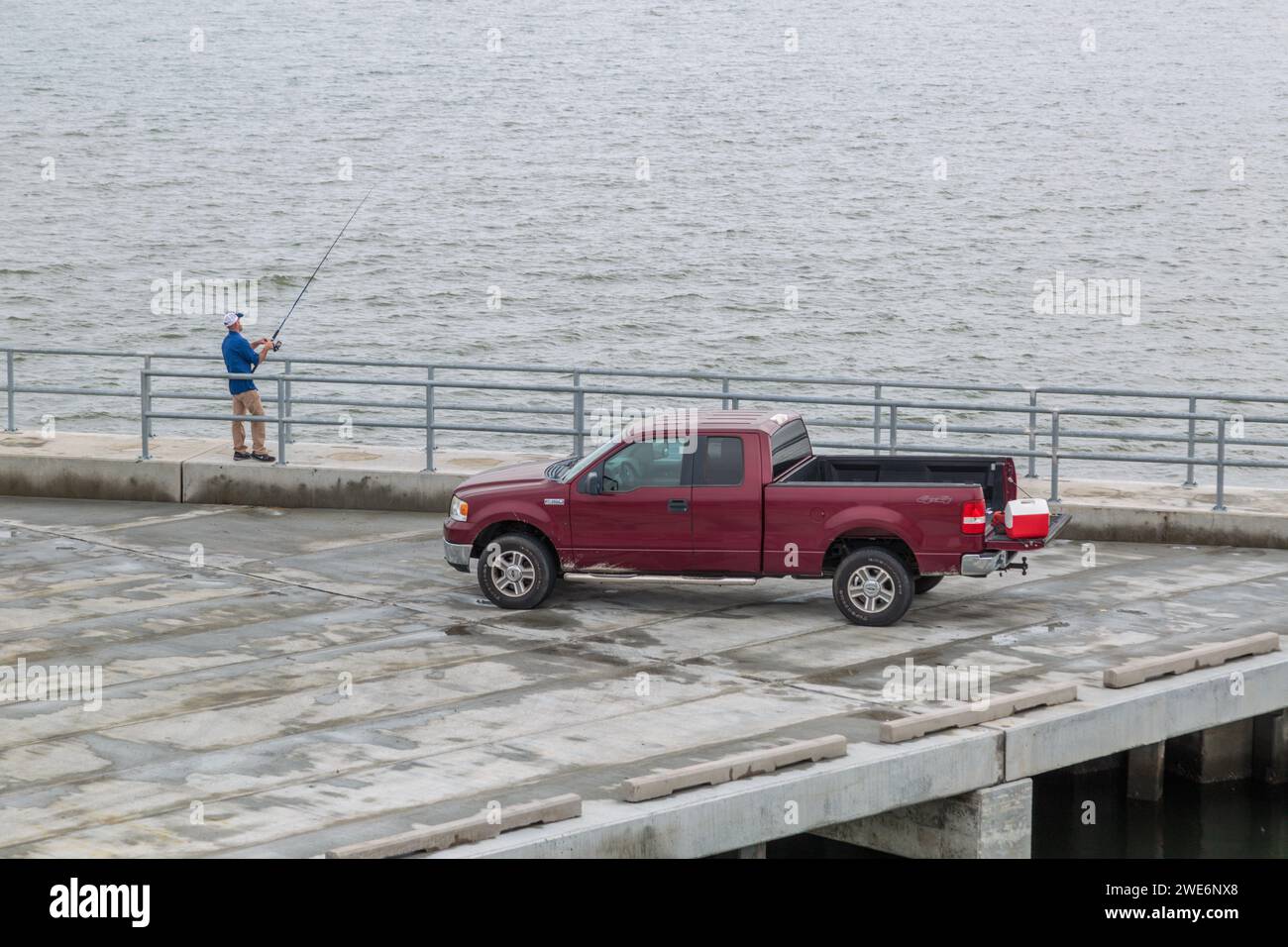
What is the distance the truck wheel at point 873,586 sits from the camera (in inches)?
574

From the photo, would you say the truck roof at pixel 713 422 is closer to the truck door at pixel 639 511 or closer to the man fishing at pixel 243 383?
the truck door at pixel 639 511

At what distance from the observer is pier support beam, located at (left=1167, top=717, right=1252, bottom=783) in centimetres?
1478

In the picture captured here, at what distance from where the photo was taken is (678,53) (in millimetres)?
81500

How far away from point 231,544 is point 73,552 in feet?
4.84

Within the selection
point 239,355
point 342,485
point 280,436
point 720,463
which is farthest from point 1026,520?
point 239,355

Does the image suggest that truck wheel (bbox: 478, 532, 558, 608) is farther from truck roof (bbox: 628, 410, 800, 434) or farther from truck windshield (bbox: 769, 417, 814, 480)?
truck windshield (bbox: 769, 417, 814, 480)

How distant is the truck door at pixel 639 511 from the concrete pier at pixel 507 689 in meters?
0.54

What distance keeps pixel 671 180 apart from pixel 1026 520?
1919 inches

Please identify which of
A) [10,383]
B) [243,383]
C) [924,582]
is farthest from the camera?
[10,383]

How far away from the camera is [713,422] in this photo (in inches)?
595

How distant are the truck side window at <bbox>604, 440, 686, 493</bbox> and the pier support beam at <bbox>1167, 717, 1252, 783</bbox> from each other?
14.9 ft

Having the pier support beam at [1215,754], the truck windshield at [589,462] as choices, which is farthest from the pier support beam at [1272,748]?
the truck windshield at [589,462]

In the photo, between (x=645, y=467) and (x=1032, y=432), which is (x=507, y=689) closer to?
(x=645, y=467)

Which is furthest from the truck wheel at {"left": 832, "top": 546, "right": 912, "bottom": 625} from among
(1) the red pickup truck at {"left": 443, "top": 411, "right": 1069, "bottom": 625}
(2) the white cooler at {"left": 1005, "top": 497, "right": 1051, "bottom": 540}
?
(2) the white cooler at {"left": 1005, "top": 497, "right": 1051, "bottom": 540}
